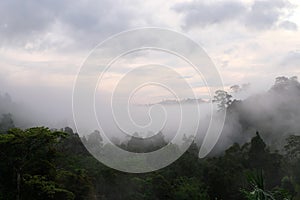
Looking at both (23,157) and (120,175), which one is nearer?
(23,157)

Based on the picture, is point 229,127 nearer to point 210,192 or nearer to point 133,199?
point 210,192

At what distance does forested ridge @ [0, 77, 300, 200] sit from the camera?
18.2 metres

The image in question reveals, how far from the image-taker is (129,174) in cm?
2805

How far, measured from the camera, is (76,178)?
21953 mm

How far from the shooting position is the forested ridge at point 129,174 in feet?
59.7

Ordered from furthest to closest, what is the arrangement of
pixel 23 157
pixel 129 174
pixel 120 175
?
1. pixel 129 174
2. pixel 120 175
3. pixel 23 157

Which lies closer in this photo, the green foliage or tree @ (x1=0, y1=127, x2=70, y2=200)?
tree @ (x1=0, y1=127, x2=70, y2=200)

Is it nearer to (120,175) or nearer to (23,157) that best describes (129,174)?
(120,175)

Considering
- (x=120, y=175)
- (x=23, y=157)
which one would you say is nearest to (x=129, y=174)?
(x=120, y=175)

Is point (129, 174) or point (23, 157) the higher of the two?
point (23, 157)

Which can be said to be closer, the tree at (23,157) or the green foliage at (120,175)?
the tree at (23,157)

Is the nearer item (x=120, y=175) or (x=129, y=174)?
(x=120, y=175)

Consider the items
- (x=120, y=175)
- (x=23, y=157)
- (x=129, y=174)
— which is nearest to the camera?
(x=23, y=157)

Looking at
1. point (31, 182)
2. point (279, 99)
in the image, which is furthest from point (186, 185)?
point (279, 99)
